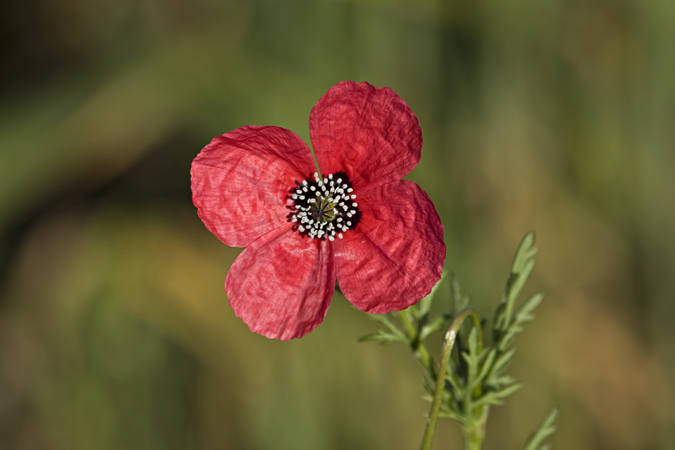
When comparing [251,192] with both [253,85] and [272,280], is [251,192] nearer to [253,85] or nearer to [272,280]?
[272,280]

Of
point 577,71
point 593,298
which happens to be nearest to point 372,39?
point 577,71

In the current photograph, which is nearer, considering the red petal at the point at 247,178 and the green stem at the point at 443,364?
the green stem at the point at 443,364

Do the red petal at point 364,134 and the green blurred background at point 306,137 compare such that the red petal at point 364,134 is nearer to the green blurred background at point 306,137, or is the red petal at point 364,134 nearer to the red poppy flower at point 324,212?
the red poppy flower at point 324,212

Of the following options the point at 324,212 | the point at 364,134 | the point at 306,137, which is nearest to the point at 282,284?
the point at 324,212

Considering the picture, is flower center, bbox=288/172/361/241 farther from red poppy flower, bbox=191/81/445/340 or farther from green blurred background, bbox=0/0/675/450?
green blurred background, bbox=0/0/675/450

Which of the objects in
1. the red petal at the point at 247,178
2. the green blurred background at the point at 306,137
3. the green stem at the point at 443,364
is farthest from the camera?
the green blurred background at the point at 306,137

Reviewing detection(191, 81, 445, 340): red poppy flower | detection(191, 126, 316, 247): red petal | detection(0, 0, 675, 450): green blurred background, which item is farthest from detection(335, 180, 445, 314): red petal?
detection(0, 0, 675, 450): green blurred background

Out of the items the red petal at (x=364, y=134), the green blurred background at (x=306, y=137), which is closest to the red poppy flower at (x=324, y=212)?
the red petal at (x=364, y=134)
